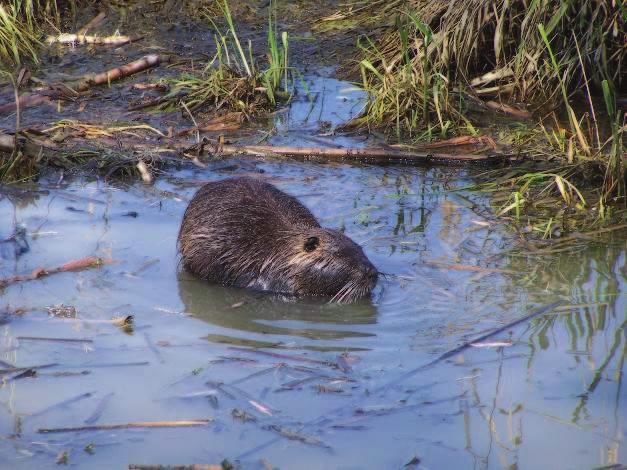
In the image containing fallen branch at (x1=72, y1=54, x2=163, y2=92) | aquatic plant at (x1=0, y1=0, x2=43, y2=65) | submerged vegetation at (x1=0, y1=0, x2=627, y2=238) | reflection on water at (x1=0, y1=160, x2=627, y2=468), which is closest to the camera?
reflection on water at (x1=0, y1=160, x2=627, y2=468)

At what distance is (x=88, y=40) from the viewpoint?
796 cm

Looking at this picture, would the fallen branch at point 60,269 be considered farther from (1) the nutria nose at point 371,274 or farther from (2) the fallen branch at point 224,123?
(2) the fallen branch at point 224,123

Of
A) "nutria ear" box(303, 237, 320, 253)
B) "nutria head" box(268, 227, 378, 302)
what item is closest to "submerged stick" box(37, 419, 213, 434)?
"nutria head" box(268, 227, 378, 302)

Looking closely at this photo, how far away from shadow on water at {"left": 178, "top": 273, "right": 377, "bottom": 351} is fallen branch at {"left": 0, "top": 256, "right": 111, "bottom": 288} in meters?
0.39

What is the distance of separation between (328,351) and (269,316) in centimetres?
54

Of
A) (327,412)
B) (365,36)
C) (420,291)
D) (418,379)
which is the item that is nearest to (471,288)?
(420,291)

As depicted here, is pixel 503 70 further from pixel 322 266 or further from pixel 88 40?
pixel 88 40

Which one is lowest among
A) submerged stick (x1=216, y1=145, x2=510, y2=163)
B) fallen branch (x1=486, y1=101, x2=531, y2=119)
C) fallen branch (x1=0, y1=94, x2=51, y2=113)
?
submerged stick (x1=216, y1=145, x2=510, y2=163)

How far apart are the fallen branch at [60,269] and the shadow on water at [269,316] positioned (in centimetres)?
39

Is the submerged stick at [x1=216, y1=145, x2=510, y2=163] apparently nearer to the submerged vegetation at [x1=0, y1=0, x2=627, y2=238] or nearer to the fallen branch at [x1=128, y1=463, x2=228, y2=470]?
the submerged vegetation at [x1=0, y1=0, x2=627, y2=238]

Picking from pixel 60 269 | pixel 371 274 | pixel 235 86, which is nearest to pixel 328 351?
pixel 371 274

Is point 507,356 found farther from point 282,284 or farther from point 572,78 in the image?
point 572,78

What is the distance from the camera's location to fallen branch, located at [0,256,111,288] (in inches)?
173

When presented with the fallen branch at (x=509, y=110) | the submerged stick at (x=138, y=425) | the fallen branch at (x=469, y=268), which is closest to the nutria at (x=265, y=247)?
the fallen branch at (x=469, y=268)
